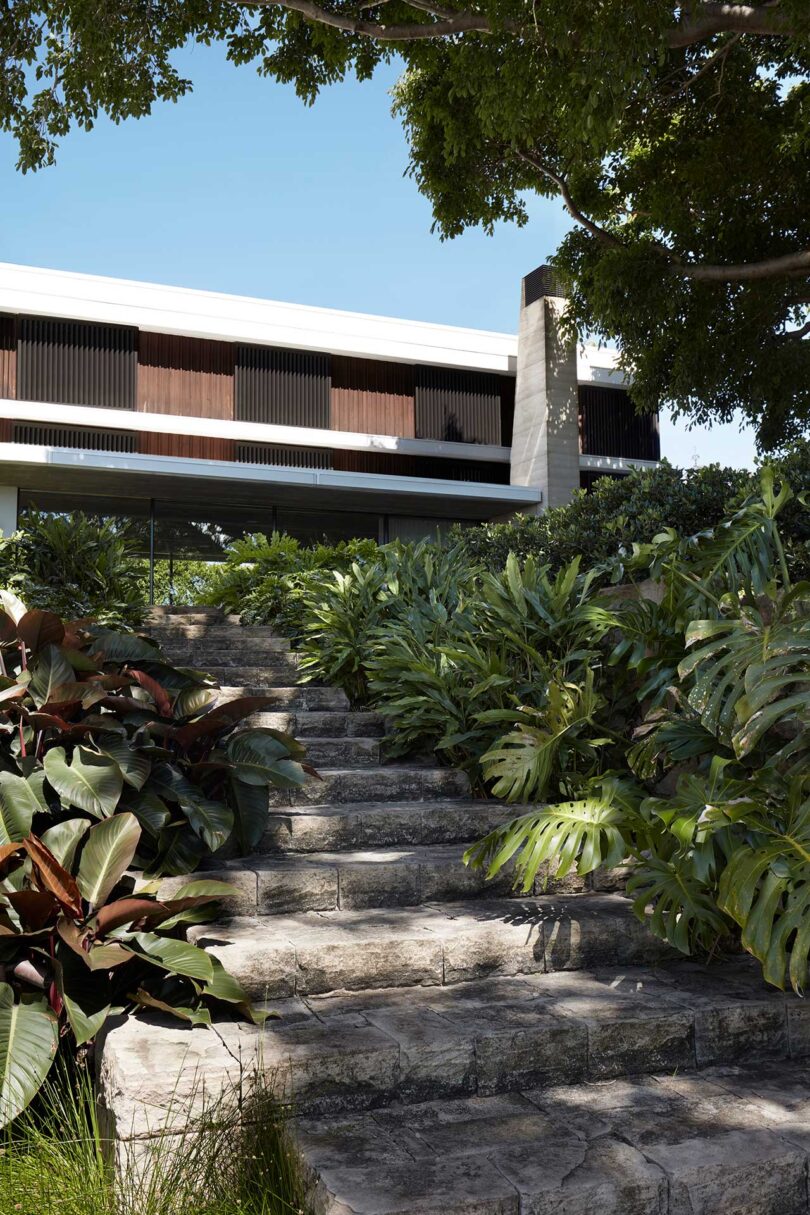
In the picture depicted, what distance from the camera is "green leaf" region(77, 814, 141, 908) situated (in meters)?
3.34

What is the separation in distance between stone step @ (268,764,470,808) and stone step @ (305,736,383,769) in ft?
1.10

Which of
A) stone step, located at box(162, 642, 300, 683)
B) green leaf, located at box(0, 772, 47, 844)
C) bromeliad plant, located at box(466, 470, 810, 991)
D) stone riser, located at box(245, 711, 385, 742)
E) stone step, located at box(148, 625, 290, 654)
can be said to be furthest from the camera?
stone step, located at box(148, 625, 290, 654)

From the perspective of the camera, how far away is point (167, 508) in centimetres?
1678

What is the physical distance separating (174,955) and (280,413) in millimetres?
15982

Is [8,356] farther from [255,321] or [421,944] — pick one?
[421,944]

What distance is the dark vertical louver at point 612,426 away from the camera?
2070 cm

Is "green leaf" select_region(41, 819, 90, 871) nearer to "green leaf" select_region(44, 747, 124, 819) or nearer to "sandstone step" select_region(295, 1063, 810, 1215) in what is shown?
"green leaf" select_region(44, 747, 124, 819)

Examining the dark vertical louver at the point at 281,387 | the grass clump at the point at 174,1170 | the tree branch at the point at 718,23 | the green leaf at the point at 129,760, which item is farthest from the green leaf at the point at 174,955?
the dark vertical louver at the point at 281,387

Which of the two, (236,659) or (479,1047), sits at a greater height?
(236,659)

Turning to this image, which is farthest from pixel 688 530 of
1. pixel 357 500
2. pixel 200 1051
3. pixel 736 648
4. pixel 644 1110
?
pixel 357 500

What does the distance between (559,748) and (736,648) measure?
1.23 m

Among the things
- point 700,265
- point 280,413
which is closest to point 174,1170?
point 700,265

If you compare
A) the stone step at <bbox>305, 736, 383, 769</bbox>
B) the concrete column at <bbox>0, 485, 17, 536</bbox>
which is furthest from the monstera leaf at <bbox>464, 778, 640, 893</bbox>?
the concrete column at <bbox>0, 485, 17, 536</bbox>

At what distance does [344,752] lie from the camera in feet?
20.3
